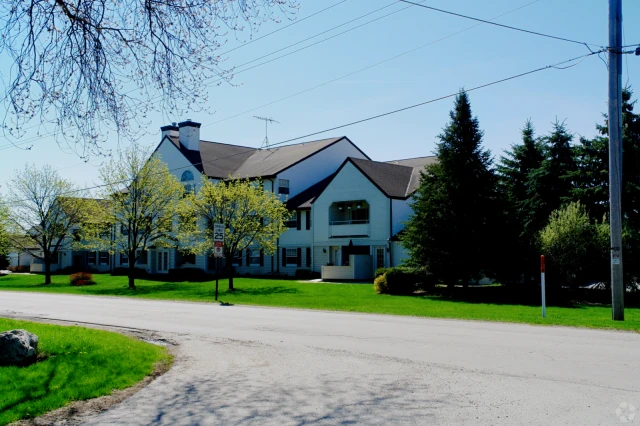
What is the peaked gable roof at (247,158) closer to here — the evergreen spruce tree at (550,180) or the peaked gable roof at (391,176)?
the peaked gable roof at (391,176)

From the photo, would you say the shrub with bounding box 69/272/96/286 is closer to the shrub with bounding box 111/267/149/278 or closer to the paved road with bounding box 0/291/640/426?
the shrub with bounding box 111/267/149/278

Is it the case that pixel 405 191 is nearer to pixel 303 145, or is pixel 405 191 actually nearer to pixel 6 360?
pixel 303 145

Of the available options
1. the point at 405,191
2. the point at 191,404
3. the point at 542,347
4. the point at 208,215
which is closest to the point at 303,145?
the point at 405,191

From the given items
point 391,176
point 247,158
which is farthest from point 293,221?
point 247,158

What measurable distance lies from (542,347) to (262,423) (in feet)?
22.0

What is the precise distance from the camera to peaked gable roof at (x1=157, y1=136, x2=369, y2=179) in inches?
1933

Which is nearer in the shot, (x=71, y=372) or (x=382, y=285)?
(x=71, y=372)

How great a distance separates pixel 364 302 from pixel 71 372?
56.3ft

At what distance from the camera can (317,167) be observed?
165 feet

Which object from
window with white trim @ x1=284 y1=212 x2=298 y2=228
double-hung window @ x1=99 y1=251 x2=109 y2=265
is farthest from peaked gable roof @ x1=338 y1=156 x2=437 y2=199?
double-hung window @ x1=99 y1=251 x2=109 y2=265

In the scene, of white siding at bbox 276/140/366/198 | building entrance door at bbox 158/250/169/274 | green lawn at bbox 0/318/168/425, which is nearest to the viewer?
green lawn at bbox 0/318/168/425

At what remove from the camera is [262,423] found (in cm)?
663

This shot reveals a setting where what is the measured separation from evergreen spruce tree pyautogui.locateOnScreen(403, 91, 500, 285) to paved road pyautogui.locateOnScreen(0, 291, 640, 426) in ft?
43.3

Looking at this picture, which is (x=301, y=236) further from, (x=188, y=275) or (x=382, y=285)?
(x=382, y=285)
